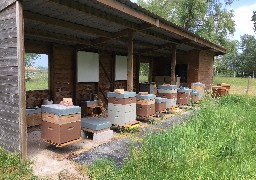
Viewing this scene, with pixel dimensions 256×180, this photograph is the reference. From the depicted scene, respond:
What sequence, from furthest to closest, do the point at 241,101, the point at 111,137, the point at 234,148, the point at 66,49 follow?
the point at 241,101
the point at 66,49
the point at 111,137
the point at 234,148

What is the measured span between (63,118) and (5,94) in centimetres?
139

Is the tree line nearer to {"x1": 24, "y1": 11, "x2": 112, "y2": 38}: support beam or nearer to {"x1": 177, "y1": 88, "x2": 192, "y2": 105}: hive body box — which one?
{"x1": 177, "y1": 88, "x2": 192, "y2": 105}: hive body box

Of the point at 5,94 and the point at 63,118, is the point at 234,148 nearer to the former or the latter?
the point at 63,118

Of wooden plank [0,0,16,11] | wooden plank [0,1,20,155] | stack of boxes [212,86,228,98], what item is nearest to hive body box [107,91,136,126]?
wooden plank [0,1,20,155]

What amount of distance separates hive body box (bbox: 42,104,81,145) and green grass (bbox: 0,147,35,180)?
2.71 feet

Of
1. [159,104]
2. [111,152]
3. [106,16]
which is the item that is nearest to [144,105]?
[159,104]

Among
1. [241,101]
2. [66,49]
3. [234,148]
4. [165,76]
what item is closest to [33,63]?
[165,76]

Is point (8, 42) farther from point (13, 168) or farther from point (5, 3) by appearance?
point (13, 168)

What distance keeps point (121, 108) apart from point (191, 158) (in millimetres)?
3315

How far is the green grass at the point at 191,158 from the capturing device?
4141mm

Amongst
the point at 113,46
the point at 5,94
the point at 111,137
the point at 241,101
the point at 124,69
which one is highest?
the point at 113,46

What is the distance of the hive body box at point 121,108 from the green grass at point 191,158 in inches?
80.8

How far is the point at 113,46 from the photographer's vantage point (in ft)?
39.7

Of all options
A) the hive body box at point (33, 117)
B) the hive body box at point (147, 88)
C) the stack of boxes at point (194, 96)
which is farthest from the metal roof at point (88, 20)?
the hive body box at point (147, 88)
